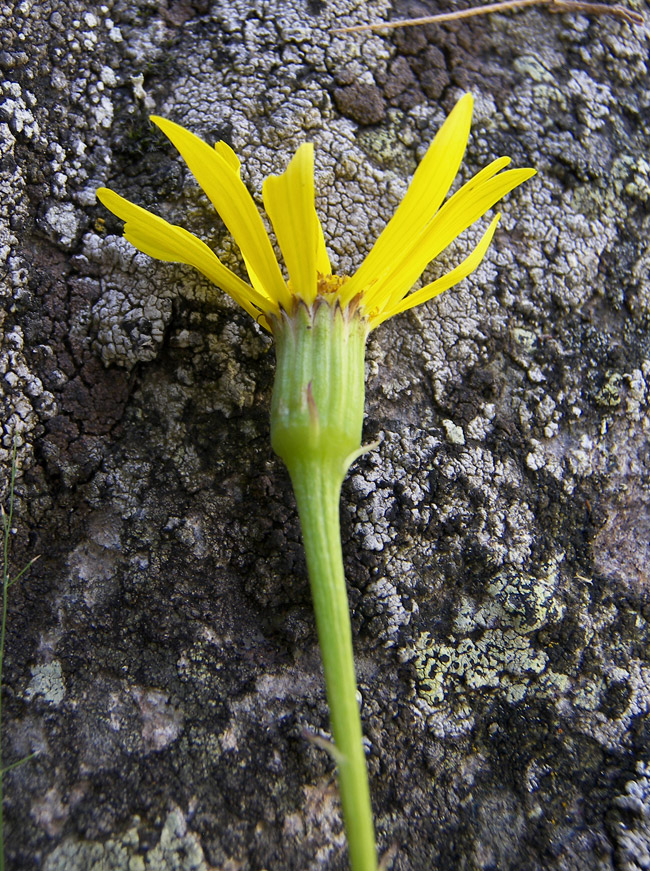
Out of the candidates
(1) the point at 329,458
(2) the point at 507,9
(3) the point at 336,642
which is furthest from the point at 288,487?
(2) the point at 507,9

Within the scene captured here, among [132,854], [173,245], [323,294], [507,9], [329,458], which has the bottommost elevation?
[132,854]

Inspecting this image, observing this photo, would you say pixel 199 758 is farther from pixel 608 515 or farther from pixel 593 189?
pixel 593 189

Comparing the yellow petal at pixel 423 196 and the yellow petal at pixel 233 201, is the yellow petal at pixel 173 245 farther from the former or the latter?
the yellow petal at pixel 423 196

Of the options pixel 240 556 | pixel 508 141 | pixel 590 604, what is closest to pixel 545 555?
pixel 590 604

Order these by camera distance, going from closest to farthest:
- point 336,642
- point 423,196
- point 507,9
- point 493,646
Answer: point 336,642
point 423,196
point 493,646
point 507,9

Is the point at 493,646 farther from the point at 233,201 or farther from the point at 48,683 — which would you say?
the point at 233,201

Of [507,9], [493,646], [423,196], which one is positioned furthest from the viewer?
[507,9]
